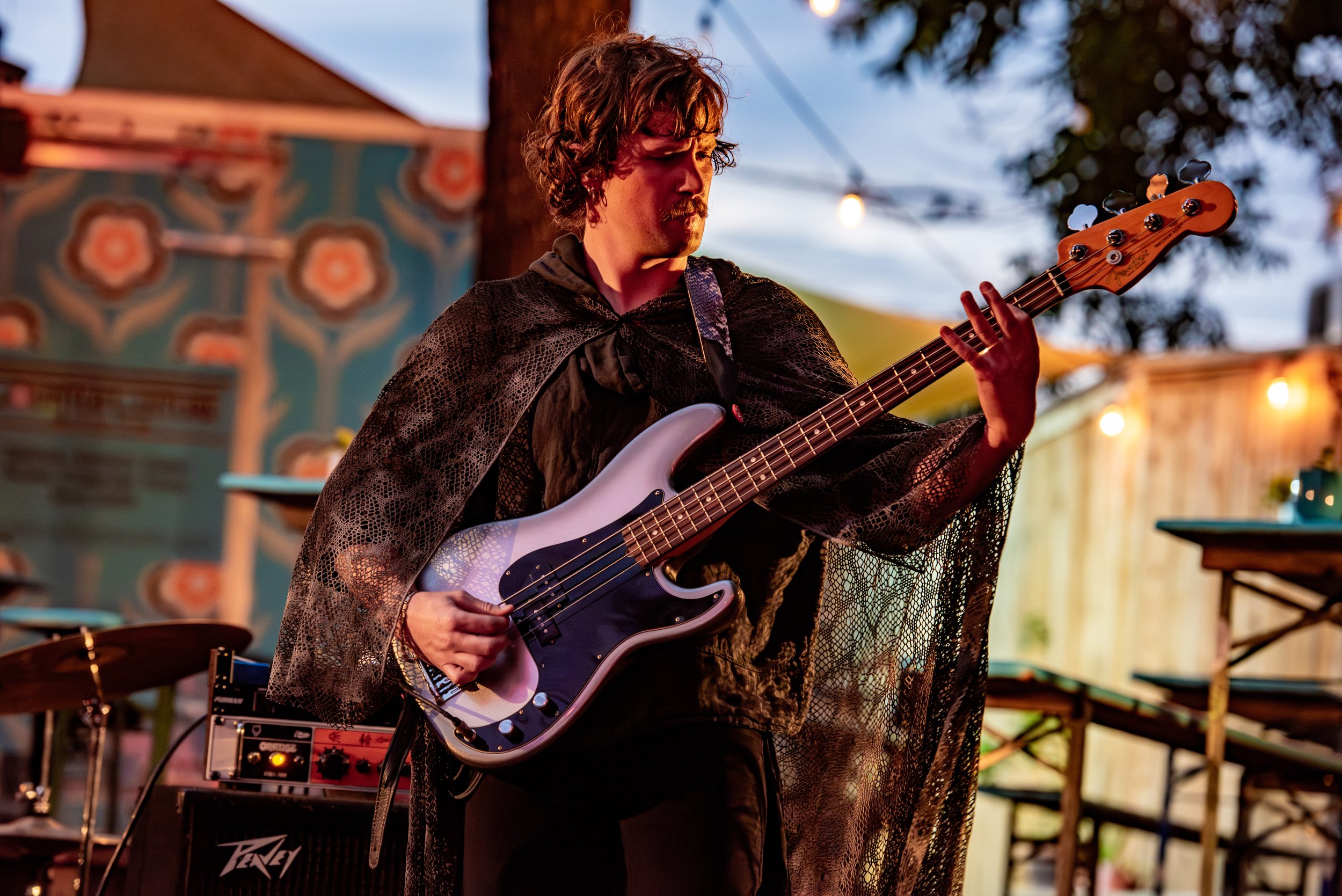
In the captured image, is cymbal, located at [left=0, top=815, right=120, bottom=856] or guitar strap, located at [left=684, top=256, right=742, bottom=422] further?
cymbal, located at [left=0, top=815, right=120, bottom=856]

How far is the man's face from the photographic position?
2104 mm

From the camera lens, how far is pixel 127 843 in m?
3.16

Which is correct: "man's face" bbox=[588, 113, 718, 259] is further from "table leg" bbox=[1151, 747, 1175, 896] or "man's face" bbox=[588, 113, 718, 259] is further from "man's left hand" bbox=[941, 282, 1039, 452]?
"table leg" bbox=[1151, 747, 1175, 896]

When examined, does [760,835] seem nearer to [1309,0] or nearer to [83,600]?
[83,600]

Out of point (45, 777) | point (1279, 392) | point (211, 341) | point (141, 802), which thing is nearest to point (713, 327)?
point (141, 802)

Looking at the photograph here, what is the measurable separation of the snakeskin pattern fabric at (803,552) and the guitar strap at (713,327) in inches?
1.0

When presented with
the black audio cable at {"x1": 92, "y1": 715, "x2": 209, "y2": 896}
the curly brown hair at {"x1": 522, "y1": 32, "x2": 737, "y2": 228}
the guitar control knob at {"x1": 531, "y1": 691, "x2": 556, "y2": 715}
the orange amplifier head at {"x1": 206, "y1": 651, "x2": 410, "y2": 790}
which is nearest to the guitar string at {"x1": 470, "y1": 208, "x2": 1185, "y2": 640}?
the guitar control knob at {"x1": 531, "y1": 691, "x2": 556, "y2": 715}

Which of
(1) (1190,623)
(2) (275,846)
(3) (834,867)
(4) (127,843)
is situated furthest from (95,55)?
(1) (1190,623)

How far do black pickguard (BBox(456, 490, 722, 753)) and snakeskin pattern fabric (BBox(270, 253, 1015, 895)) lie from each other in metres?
0.15

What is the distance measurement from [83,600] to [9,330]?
122 cm

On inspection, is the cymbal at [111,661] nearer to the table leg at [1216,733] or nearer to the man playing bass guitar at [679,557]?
the man playing bass guitar at [679,557]

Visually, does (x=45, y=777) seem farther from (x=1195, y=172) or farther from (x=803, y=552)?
(x=1195, y=172)

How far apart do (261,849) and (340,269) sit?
3967 millimetres

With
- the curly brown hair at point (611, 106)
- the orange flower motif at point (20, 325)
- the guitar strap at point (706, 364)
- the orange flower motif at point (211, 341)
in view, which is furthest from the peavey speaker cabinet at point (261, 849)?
the orange flower motif at point (20, 325)
